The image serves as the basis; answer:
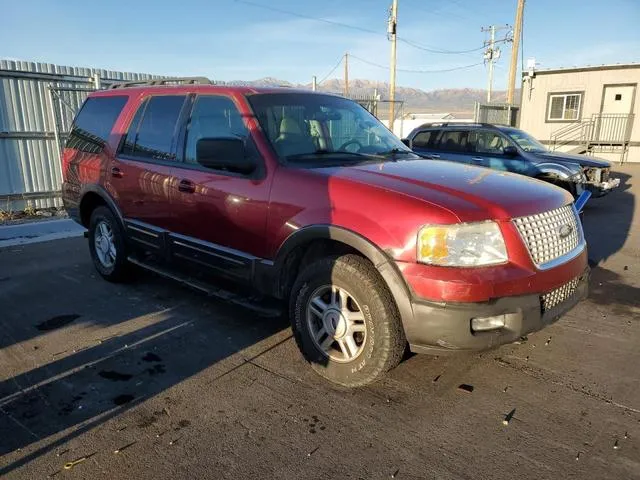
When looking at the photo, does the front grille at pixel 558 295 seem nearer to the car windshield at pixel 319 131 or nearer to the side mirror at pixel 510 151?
the car windshield at pixel 319 131

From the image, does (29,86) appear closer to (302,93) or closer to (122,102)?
(122,102)

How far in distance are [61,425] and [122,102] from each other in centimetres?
332

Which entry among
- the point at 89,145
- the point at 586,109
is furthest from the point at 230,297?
the point at 586,109

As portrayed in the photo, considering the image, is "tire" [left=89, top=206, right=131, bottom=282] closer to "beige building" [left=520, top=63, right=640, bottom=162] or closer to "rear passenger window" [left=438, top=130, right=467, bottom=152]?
"rear passenger window" [left=438, top=130, right=467, bottom=152]

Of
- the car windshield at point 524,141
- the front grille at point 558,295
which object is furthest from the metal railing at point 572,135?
the front grille at point 558,295

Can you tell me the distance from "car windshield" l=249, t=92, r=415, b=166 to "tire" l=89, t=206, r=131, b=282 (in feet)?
7.14

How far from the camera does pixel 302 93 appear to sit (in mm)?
4199

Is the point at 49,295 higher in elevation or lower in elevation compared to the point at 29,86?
lower

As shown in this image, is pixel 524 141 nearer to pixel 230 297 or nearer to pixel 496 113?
pixel 230 297

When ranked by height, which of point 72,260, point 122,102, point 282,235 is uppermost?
point 122,102

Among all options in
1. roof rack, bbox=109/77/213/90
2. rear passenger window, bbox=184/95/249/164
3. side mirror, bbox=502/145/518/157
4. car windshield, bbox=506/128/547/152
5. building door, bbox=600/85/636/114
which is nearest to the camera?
rear passenger window, bbox=184/95/249/164

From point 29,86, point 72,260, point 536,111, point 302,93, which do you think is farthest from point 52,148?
point 536,111

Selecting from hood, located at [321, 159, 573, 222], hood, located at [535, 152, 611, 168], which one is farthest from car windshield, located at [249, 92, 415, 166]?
hood, located at [535, 152, 611, 168]

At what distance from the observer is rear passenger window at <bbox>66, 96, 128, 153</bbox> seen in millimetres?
5062
